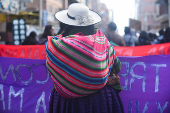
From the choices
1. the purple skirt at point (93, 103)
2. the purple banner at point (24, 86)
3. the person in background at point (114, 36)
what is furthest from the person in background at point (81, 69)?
the person in background at point (114, 36)

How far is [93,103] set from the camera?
1.94 metres

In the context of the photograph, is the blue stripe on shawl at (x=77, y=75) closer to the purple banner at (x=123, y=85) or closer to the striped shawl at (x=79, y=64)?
the striped shawl at (x=79, y=64)

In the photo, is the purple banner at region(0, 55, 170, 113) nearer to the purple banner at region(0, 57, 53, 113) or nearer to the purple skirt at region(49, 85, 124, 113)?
the purple banner at region(0, 57, 53, 113)

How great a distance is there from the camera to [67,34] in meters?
2.12

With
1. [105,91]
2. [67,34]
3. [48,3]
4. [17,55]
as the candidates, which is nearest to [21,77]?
[17,55]

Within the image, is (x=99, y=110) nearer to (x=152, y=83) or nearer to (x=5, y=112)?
(x=152, y=83)

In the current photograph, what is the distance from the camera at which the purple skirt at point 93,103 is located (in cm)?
193

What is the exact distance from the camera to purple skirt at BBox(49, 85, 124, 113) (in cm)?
193

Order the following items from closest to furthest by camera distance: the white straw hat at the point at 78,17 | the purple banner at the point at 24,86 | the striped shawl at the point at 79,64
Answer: the striped shawl at the point at 79,64
the white straw hat at the point at 78,17
the purple banner at the point at 24,86

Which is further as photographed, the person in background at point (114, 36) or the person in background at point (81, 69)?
the person in background at point (114, 36)

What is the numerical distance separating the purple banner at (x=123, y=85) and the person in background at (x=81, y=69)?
3.69 feet

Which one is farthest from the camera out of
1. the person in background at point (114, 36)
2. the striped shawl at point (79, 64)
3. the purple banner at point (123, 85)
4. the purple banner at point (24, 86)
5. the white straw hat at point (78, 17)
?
the person in background at point (114, 36)

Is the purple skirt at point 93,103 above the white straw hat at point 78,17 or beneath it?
beneath

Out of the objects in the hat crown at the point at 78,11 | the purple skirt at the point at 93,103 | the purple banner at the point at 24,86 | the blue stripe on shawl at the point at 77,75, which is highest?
the hat crown at the point at 78,11
